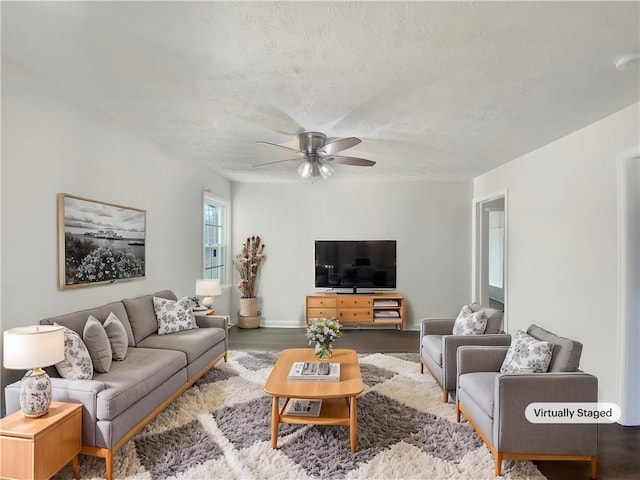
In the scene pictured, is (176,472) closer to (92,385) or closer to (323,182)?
(92,385)

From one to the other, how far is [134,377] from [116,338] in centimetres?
53

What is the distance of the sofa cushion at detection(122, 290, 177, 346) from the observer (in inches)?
139

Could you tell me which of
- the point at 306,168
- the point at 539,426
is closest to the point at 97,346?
the point at 306,168

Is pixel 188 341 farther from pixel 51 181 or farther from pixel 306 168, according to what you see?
pixel 306 168

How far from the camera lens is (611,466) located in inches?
95.3

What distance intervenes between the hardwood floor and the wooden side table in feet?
9.47

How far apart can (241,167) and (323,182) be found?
1.69 m

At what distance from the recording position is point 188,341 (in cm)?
356

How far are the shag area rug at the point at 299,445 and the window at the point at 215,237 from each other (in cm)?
274

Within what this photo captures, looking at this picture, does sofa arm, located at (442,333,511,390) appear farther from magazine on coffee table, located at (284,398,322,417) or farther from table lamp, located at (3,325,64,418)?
table lamp, located at (3,325,64,418)

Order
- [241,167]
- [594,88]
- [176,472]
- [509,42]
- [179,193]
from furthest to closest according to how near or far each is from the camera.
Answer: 1. [241,167]
2. [179,193]
3. [594,88]
4. [176,472]
5. [509,42]

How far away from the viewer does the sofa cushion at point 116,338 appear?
9.68 ft

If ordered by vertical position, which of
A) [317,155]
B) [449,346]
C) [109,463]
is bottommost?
[109,463]

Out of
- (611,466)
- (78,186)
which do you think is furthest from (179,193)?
(611,466)
